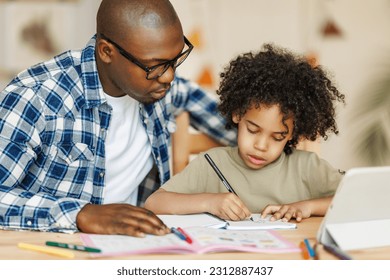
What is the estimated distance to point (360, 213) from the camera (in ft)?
3.72

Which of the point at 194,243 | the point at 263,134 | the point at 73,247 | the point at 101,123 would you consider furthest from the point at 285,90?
the point at 73,247

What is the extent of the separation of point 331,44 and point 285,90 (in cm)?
185

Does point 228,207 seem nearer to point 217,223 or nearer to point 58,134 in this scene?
point 217,223

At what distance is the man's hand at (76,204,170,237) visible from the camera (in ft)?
3.74

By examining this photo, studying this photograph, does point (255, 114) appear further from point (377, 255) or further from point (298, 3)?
point (298, 3)

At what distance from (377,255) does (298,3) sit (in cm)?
237

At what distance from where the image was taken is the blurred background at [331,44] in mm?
3217

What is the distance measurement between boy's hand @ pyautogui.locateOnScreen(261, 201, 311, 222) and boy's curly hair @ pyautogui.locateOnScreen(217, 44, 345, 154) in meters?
0.24

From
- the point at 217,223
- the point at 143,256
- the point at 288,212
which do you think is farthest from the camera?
the point at 288,212

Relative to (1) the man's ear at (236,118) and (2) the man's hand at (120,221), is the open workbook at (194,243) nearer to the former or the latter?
(2) the man's hand at (120,221)

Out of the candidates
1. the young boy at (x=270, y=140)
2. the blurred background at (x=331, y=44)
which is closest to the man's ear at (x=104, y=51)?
the young boy at (x=270, y=140)

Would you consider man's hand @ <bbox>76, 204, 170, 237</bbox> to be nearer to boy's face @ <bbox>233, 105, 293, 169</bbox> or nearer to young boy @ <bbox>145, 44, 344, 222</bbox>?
young boy @ <bbox>145, 44, 344, 222</bbox>

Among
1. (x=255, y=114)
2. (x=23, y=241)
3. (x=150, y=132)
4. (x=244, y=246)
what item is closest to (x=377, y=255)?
(x=244, y=246)

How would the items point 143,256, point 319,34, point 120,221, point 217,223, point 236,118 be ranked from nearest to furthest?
point 143,256
point 120,221
point 217,223
point 236,118
point 319,34
